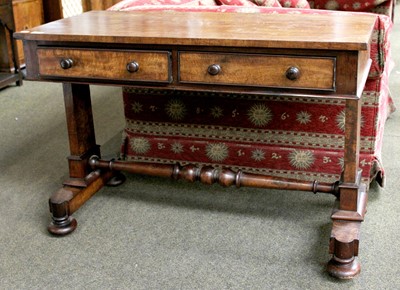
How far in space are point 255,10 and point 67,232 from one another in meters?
1.05

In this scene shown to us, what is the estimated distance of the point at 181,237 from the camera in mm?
2035

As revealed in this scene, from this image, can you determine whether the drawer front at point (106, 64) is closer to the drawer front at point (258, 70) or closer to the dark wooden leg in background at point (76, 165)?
the drawer front at point (258, 70)

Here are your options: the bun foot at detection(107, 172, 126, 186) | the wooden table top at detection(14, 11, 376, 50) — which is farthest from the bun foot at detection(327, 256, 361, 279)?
the bun foot at detection(107, 172, 126, 186)

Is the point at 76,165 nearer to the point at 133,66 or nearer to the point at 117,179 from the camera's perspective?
the point at 117,179

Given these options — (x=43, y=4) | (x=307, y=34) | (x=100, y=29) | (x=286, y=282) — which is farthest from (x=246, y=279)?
(x=43, y=4)

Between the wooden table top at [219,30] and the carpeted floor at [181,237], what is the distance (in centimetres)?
69

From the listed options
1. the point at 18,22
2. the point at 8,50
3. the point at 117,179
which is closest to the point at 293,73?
the point at 117,179

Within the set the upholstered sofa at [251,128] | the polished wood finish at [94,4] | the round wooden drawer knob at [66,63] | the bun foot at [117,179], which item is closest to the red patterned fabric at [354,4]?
the upholstered sofa at [251,128]

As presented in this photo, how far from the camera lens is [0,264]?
190 centimetres

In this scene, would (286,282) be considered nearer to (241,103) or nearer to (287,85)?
(287,85)

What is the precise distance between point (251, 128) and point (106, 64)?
69 cm

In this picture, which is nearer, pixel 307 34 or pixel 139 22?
pixel 307 34

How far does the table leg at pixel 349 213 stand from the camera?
178 centimetres

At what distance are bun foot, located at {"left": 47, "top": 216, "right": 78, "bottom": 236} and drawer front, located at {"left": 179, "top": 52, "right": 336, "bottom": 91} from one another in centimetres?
70
